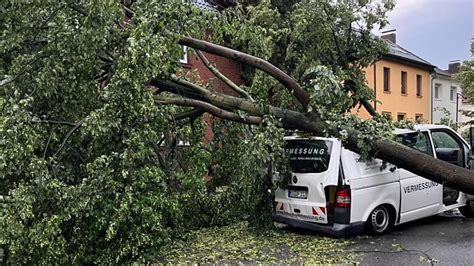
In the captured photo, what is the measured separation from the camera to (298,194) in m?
7.62

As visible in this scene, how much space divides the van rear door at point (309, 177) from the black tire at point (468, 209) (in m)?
3.27

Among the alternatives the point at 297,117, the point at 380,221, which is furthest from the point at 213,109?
the point at 380,221

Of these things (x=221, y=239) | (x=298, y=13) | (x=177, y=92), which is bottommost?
(x=221, y=239)

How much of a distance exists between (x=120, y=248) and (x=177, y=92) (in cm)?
300

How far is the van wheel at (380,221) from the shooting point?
7.49 m

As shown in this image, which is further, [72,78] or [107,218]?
[72,78]

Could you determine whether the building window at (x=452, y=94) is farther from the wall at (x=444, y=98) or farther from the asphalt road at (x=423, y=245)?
the asphalt road at (x=423, y=245)

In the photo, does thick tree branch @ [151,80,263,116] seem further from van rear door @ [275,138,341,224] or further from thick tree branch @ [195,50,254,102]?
van rear door @ [275,138,341,224]

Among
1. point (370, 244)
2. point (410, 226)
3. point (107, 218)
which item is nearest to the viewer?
point (107, 218)

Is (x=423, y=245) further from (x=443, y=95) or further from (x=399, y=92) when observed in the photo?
(x=443, y=95)

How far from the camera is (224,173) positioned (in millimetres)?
8984

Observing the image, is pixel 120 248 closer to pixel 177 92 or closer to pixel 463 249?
pixel 177 92

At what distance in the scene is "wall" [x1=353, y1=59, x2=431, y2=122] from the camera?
94.3 ft

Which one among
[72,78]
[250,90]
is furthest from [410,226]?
[72,78]
